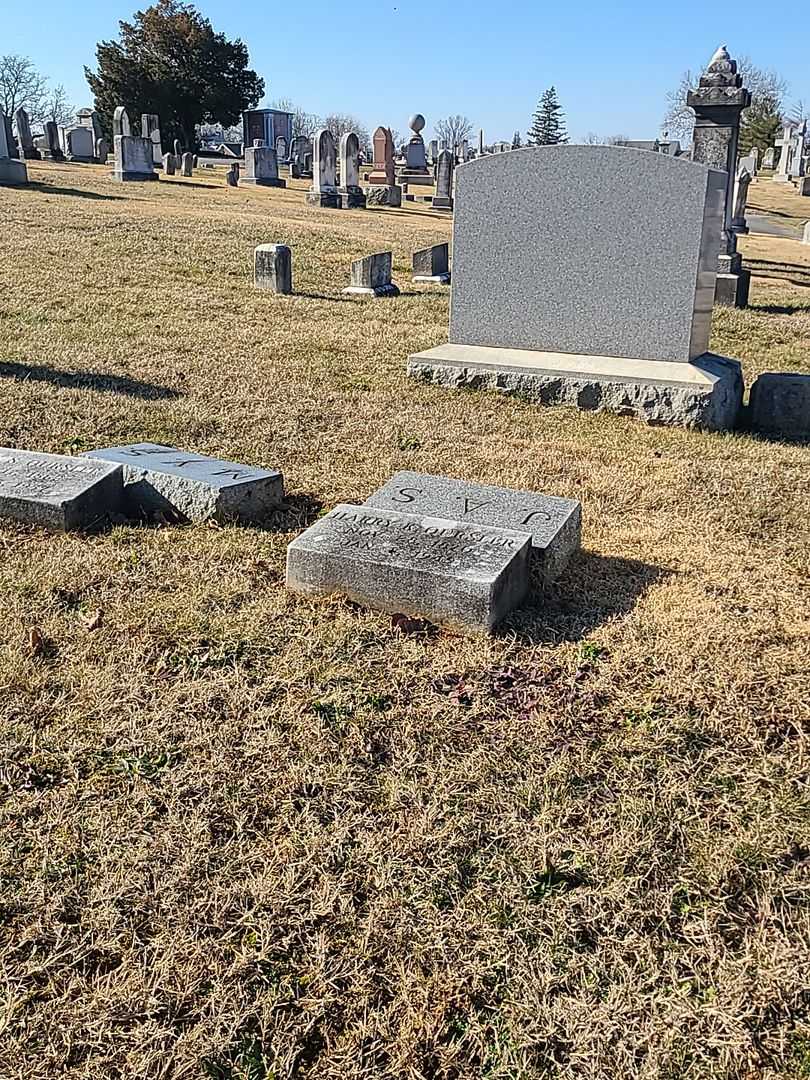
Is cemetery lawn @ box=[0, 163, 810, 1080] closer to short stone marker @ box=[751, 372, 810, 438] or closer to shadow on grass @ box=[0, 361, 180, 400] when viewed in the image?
short stone marker @ box=[751, 372, 810, 438]

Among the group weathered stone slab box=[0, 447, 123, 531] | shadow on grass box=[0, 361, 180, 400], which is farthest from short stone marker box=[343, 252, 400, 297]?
weathered stone slab box=[0, 447, 123, 531]

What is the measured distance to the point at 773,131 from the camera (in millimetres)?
54594

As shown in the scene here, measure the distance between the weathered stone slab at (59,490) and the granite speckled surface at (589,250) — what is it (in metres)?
3.78

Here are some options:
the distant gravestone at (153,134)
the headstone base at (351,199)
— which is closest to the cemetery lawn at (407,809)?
the headstone base at (351,199)

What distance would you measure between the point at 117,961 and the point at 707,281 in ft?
20.1

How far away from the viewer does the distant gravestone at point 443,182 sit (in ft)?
84.2

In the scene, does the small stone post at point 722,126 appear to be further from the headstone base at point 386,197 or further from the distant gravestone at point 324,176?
the headstone base at point 386,197

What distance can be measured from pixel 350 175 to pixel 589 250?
19147mm

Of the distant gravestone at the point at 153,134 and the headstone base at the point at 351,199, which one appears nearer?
the headstone base at the point at 351,199

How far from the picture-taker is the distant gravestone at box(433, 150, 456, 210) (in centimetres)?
2567

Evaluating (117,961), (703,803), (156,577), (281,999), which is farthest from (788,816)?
(156,577)

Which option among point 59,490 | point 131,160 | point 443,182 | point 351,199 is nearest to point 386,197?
point 443,182

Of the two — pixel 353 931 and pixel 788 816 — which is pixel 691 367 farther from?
pixel 353 931

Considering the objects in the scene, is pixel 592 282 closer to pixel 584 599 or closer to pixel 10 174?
pixel 584 599
